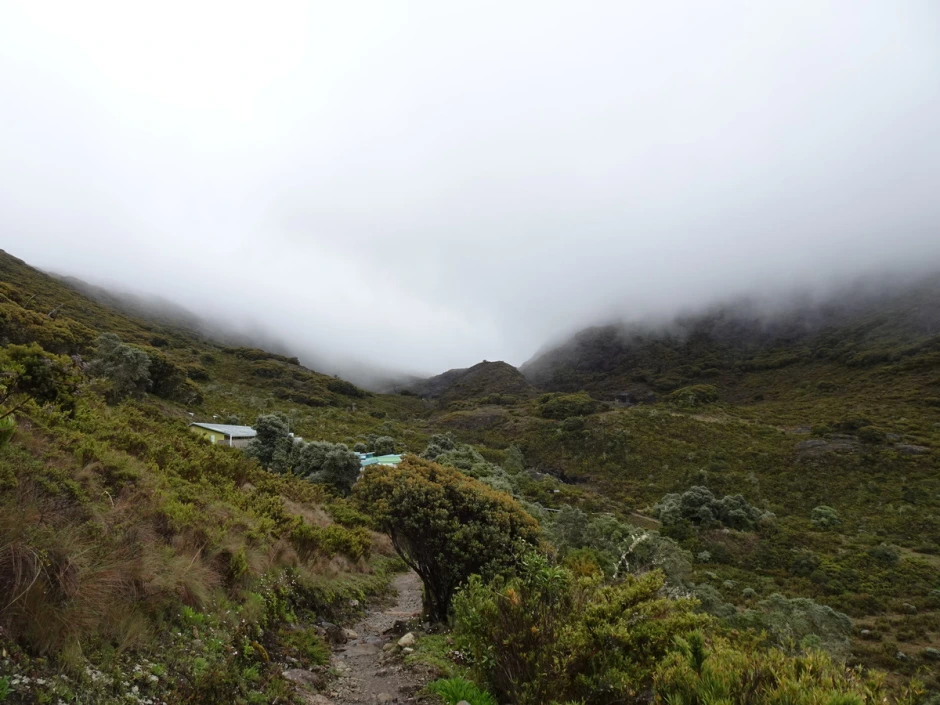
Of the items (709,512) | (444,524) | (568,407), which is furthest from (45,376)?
(568,407)

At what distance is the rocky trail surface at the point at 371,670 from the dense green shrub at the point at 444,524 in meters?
1.28

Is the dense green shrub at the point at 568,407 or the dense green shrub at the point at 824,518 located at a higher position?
the dense green shrub at the point at 568,407

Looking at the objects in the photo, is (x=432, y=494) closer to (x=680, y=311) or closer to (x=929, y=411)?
(x=929, y=411)

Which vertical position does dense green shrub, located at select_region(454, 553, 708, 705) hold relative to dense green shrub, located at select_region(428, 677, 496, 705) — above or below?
above

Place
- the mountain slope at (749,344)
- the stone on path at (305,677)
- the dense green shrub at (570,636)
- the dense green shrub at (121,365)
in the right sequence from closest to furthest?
1. the dense green shrub at (570,636)
2. the stone on path at (305,677)
3. the dense green shrub at (121,365)
4. the mountain slope at (749,344)

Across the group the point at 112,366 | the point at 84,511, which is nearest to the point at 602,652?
the point at 84,511

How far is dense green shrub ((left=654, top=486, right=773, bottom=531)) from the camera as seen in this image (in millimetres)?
30364

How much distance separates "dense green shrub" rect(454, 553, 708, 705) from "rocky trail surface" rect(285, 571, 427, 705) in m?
1.73

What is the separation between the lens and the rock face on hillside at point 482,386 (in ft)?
374

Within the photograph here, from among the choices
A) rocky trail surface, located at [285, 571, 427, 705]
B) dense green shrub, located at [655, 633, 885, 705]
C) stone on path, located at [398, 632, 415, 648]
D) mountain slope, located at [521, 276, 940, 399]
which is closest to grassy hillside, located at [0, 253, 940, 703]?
rocky trail surface, located at [285, 571, 427, 705]

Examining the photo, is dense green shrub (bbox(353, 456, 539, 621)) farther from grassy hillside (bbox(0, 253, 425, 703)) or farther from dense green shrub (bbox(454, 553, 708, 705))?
dense green shrub (bbox(454, 553, 708, 705))

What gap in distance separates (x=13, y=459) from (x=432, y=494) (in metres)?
5.86

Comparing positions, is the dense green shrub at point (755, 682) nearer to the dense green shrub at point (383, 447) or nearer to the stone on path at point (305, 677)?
the stone on path at point (305, 677)

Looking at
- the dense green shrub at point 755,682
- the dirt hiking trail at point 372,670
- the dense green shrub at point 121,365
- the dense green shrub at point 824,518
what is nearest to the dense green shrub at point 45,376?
the dirt hiking trail at point 372,670
